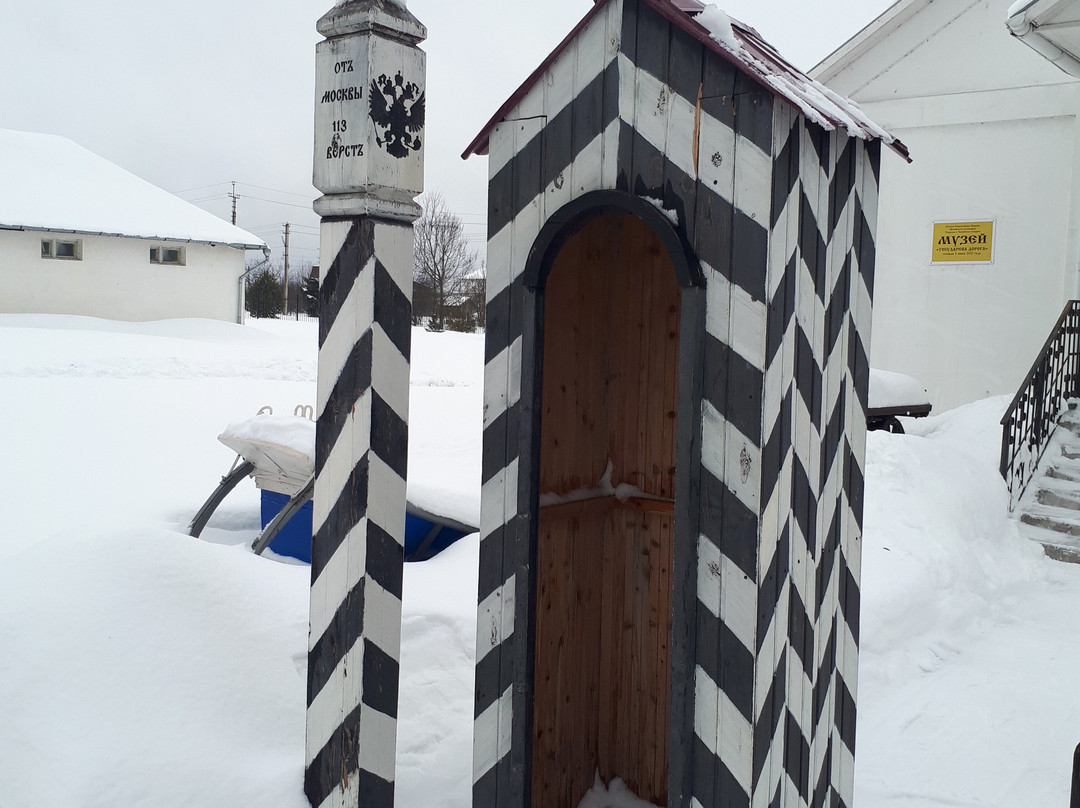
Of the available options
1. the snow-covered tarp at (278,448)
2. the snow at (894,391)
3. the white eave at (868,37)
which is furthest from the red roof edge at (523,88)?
the white eave at (868,37)

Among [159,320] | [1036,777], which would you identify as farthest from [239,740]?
[159,320]

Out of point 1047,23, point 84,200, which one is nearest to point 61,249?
point 84,200

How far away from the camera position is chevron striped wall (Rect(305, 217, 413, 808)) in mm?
2744

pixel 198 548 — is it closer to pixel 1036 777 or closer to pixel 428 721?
pixel 428 721

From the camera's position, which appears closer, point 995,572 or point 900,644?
point 900,644

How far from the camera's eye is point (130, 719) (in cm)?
308

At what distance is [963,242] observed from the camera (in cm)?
1255

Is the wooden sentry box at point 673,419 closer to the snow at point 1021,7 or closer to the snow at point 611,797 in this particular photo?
the snow at point 611,797

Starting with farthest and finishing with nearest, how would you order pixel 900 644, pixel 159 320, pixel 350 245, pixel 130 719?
pixel 159 320
pixel 900 644
pixel 130 719
pixel 350 245

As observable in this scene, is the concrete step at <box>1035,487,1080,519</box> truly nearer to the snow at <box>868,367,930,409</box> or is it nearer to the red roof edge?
the snow at <box>868,367,930,409</box>

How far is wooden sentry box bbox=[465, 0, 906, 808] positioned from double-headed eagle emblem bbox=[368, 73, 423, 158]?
0.42m

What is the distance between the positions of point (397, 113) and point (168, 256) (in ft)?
83.9

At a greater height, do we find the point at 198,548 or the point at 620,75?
the point at 620,75

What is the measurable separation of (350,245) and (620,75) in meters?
0.94
